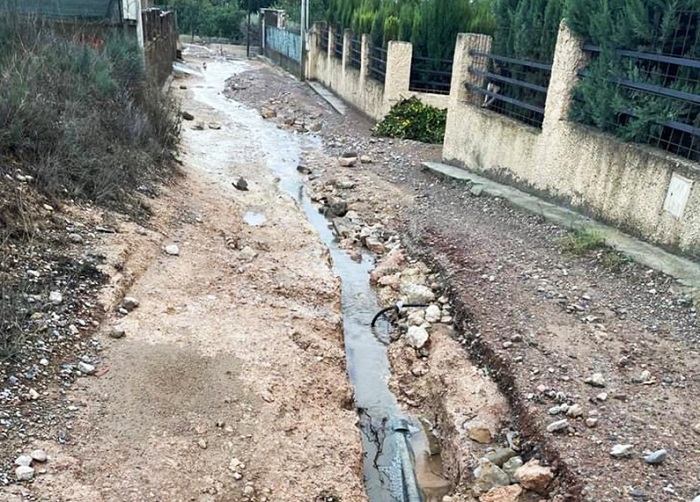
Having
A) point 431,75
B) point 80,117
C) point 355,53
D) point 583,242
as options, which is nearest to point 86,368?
point 80,117

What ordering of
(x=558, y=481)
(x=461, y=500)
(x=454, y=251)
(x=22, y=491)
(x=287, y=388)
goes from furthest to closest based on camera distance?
1. (x=454, y=251)
2. (x=287, y=388)
3. (x=461, y=500)
4. (x=558, y=481)
5. (x=22, y=491)

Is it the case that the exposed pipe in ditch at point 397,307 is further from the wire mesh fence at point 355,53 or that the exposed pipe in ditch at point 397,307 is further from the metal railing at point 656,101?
the wire mesh fence at point 355,53

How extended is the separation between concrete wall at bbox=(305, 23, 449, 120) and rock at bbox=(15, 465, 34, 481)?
1124cm

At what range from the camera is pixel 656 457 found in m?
3.32

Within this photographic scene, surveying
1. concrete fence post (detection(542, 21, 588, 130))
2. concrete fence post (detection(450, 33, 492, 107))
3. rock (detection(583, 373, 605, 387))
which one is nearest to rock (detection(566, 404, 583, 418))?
rock (detection(583, 373, 605, 387))

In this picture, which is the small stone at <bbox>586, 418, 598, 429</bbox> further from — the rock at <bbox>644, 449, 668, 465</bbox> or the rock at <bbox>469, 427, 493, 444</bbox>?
the rock at <bbox>469, 427, 493, 444</bbox>

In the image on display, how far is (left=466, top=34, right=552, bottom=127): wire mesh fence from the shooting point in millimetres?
8062

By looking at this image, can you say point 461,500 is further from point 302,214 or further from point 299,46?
point 299,46

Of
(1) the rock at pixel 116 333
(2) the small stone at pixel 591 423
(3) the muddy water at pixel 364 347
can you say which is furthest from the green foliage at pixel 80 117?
(2) the small stone at pixel 591 423

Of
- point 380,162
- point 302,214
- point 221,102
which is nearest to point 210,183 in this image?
point 302,214

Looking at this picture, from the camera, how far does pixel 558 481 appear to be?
11.3 ft

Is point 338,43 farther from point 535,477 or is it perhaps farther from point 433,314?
point 535,477

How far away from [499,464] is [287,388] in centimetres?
159

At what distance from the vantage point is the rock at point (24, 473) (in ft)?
10.3
